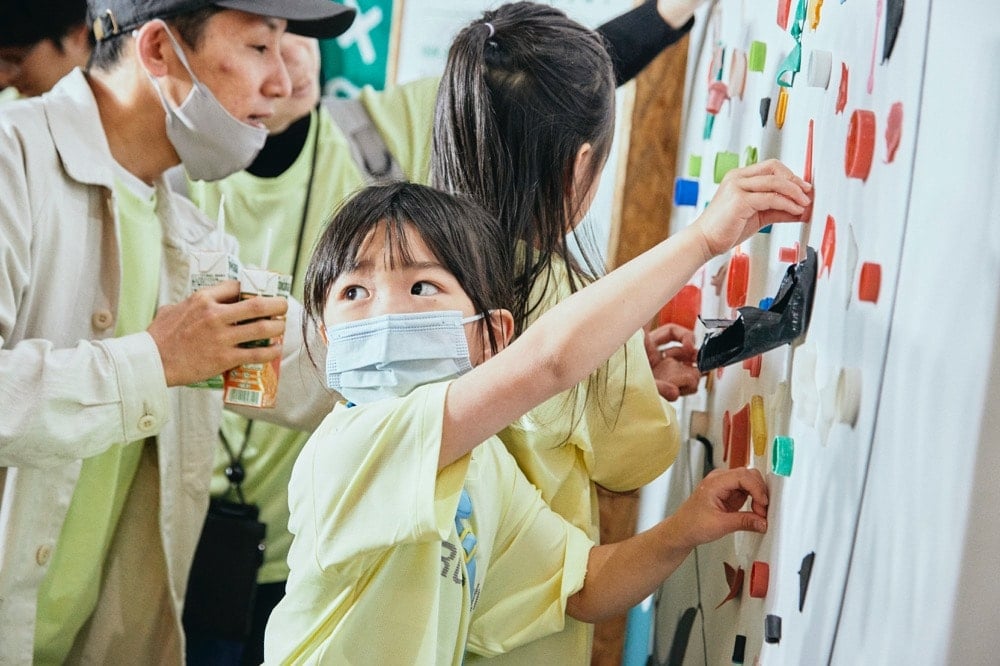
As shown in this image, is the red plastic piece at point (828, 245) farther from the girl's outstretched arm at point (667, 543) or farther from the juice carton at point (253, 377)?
the juice carton at point (253, 377)

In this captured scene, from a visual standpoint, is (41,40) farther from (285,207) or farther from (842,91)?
(842,91)

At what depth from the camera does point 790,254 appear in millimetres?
1134

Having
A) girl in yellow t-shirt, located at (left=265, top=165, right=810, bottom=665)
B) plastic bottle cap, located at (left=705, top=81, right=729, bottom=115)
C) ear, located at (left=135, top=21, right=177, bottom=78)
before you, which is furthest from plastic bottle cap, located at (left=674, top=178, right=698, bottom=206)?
ear, located at (left=135, top=21, right=177, bottom=78)

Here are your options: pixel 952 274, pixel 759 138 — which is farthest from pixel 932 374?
pixel 759 138

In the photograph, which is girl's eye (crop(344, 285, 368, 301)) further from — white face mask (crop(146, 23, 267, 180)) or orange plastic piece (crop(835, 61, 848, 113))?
white face mask (crop(146, 23, 267, 180))

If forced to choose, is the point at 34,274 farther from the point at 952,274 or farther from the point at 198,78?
the point at 952,274

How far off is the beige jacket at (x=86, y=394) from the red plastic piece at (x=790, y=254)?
68 centimetres

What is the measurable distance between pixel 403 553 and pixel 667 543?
0.30m

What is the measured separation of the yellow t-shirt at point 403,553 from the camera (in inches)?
38.3

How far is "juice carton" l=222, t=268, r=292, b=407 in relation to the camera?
1.51m

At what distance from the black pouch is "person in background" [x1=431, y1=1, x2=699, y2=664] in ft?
2.83

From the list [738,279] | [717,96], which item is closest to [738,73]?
[717,96]

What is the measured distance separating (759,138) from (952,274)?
1.93 feet

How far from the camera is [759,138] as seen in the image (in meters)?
1.33
